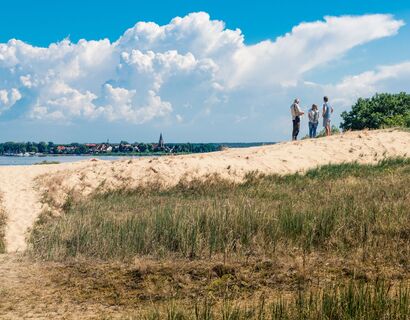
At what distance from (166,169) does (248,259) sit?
12.3 m

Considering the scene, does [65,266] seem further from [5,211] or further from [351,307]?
[5,211]

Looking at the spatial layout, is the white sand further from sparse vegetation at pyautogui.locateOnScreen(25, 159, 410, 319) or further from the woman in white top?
sparse vegetation at pyautogui.locateOnScreen(25, 159, 410, 319)

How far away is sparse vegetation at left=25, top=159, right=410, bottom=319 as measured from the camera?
19.9 feet

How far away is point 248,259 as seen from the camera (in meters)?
9.05

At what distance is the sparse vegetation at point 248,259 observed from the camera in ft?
19.9

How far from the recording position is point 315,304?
591cm

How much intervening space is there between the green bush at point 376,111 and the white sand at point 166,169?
1463 cm

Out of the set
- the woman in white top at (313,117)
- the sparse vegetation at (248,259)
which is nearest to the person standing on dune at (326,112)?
the woman in white top at (313,117)

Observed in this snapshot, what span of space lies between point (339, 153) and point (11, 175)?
1645 cm

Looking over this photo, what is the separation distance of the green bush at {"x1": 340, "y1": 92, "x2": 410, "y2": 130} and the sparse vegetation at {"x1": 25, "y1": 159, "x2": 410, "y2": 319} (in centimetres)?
2916

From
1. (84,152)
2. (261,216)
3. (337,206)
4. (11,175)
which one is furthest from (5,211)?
(84,152)

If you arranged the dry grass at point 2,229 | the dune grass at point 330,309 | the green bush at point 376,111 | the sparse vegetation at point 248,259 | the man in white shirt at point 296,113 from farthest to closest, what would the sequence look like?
the green bush at point 376,111
the man in white shirt at point 296,113
the dry grass at point 2,229
the sparse vegetation at point 248,259
the dune grass at point 330,309

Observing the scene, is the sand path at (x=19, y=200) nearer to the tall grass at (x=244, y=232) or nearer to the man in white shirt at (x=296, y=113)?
the tall grass at (x=244, y=232)

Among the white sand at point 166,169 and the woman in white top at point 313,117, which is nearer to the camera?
the white sand at point 166,169
